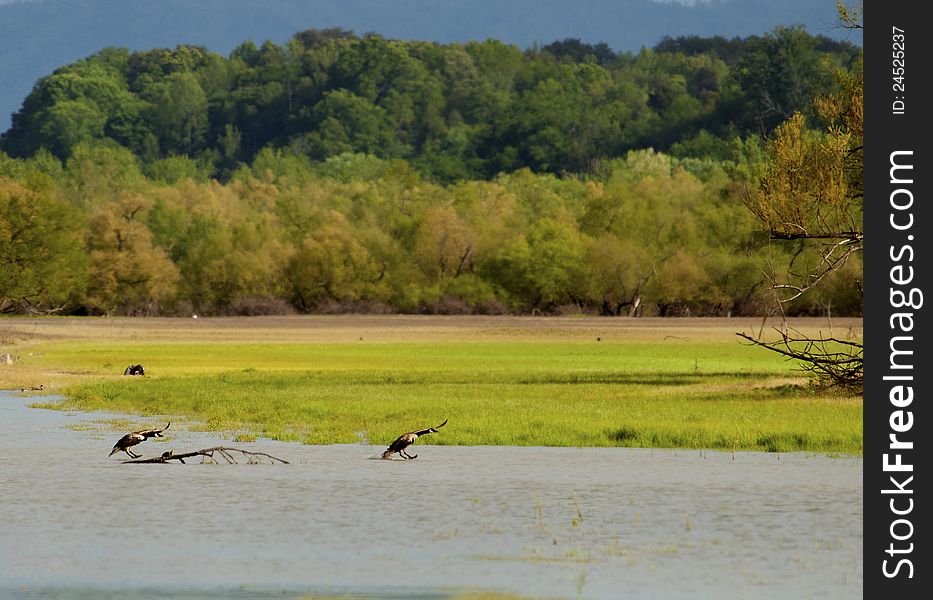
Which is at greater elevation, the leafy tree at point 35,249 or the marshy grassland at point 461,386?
the leafy tree at point 35,249

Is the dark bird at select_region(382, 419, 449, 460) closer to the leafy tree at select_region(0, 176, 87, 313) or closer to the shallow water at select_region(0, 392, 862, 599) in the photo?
the shallow water at select_region(0, 392, 862, 599)

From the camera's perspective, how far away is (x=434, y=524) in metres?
20.0

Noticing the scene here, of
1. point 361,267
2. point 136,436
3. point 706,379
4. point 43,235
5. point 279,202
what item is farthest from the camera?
point 279,202

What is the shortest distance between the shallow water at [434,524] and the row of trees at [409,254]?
2700 inches

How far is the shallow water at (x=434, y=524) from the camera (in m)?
16.4

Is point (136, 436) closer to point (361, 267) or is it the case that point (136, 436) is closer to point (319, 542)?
point (319, 542)

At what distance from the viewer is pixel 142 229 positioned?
367 ft

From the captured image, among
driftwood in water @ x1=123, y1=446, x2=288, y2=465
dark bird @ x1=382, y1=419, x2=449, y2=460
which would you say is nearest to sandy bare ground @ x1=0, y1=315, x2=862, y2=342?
driftwood in water @ x1=123, y1=446, x2=288, y2=465

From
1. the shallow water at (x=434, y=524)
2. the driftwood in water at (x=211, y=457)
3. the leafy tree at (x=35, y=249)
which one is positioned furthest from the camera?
the leafy tree at (x=35, y=249)

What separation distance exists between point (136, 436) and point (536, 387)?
17148mm

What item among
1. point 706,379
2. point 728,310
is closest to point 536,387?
point 706,379

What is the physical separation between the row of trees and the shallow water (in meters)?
68.6

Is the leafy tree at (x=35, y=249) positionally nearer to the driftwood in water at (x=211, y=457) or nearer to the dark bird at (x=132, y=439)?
the driftwood in water at (x=211, y=457)

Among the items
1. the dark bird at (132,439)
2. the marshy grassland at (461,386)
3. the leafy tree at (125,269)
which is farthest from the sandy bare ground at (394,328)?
the dark bird at (132,439)
